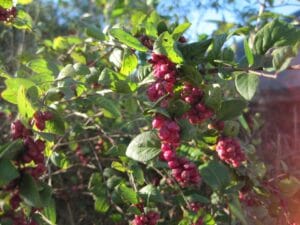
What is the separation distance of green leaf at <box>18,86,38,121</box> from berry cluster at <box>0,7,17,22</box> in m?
0.42

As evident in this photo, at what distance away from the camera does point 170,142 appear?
1101 mm

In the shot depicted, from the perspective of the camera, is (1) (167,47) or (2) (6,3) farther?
(2) (6,3)

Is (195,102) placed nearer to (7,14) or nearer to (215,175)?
(215,175)

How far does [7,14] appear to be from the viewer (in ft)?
4.66

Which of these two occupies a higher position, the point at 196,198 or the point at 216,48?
the point at 216,48

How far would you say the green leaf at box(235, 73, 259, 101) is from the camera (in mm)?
971

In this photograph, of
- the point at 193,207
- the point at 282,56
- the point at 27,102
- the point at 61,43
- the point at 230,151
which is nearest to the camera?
the point at 282,56

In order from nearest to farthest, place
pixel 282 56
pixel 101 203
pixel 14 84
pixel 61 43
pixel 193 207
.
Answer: pixel 282 56
pixel 14 84
pixel 193 207
pixel 101 203
pixel 61 43

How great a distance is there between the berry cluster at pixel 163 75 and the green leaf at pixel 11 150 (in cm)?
33

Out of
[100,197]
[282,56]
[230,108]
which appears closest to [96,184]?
[100,197]

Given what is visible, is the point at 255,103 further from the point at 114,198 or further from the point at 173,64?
the point at 173,64

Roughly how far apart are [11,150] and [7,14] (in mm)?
609

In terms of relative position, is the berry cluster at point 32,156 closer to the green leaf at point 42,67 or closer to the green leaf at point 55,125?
the green leaf at point 55,125

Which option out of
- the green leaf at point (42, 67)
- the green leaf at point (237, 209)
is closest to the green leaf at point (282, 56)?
the green leaf at point (237, 209)
